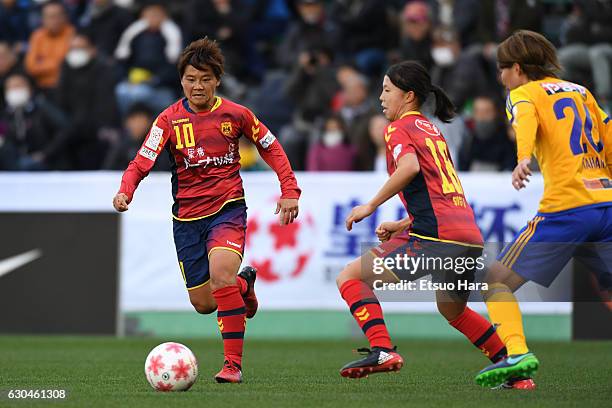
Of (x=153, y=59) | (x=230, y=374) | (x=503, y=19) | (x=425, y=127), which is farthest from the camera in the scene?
(x=153, y=59)

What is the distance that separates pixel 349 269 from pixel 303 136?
7.96 metres

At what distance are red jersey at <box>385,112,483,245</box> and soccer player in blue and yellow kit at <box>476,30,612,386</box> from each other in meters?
0.33

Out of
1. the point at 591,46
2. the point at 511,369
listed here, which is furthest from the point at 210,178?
the point at 591,46

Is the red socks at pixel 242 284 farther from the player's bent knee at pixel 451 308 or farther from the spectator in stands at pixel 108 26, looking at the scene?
the spectator in stands at pixel 108 26

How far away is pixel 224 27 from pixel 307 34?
1.29 m

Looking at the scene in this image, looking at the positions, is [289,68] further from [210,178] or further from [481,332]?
[481,332]

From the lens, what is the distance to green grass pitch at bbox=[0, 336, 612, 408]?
6387 millimetres

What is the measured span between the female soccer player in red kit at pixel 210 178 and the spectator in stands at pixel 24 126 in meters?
7.80

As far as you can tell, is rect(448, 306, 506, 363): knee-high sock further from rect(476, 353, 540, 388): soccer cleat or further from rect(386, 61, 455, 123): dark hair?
rect(386, 61, 455, 123): dark hair

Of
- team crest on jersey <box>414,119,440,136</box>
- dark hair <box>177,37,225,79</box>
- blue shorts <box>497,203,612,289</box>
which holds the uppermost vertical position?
dark hair <box>177,37,225,79</box>

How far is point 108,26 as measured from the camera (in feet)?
57.9

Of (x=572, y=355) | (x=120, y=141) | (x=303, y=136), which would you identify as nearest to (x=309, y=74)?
(x=303, y=136)

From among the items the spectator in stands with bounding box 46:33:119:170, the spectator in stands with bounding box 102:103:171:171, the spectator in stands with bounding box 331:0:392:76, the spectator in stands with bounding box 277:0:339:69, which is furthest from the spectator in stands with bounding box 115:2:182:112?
the spectator in stands with bounding box 331:0:392:76

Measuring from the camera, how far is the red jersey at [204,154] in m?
7.86
